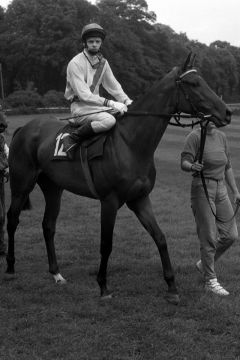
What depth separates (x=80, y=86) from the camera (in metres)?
5.51

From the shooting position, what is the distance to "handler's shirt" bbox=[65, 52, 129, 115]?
5523 mm

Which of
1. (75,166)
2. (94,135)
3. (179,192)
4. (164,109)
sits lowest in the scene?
(179,192)

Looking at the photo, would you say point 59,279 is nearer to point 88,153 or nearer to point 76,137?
point 88,153

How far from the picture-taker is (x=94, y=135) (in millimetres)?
5707

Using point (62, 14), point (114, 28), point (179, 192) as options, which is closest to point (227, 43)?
point (114, 28)

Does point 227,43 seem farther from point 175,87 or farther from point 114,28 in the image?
point 175,87

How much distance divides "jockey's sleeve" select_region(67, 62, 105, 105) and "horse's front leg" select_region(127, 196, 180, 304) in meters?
1.24

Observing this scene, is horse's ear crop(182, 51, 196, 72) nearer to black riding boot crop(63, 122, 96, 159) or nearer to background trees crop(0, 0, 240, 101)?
black riding boot crop(63, 122, 96, 159)

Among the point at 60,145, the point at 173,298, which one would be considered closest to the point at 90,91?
the point at 60,145

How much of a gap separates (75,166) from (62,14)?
214 ft

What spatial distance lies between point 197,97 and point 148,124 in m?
0.63

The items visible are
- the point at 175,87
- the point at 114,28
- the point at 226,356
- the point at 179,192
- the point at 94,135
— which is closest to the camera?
the point at 226,356

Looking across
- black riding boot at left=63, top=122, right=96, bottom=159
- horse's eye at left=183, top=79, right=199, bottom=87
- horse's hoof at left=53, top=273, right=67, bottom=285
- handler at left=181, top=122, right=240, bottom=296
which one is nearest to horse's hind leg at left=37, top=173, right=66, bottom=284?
horse's hoof at left=53, top=273, right=67, bottom=285

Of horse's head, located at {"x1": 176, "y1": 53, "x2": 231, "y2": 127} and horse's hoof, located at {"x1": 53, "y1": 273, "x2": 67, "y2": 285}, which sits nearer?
horse's head, located at {"x1": 176, "y1": 53, "x2": 231, "y2": 127}
